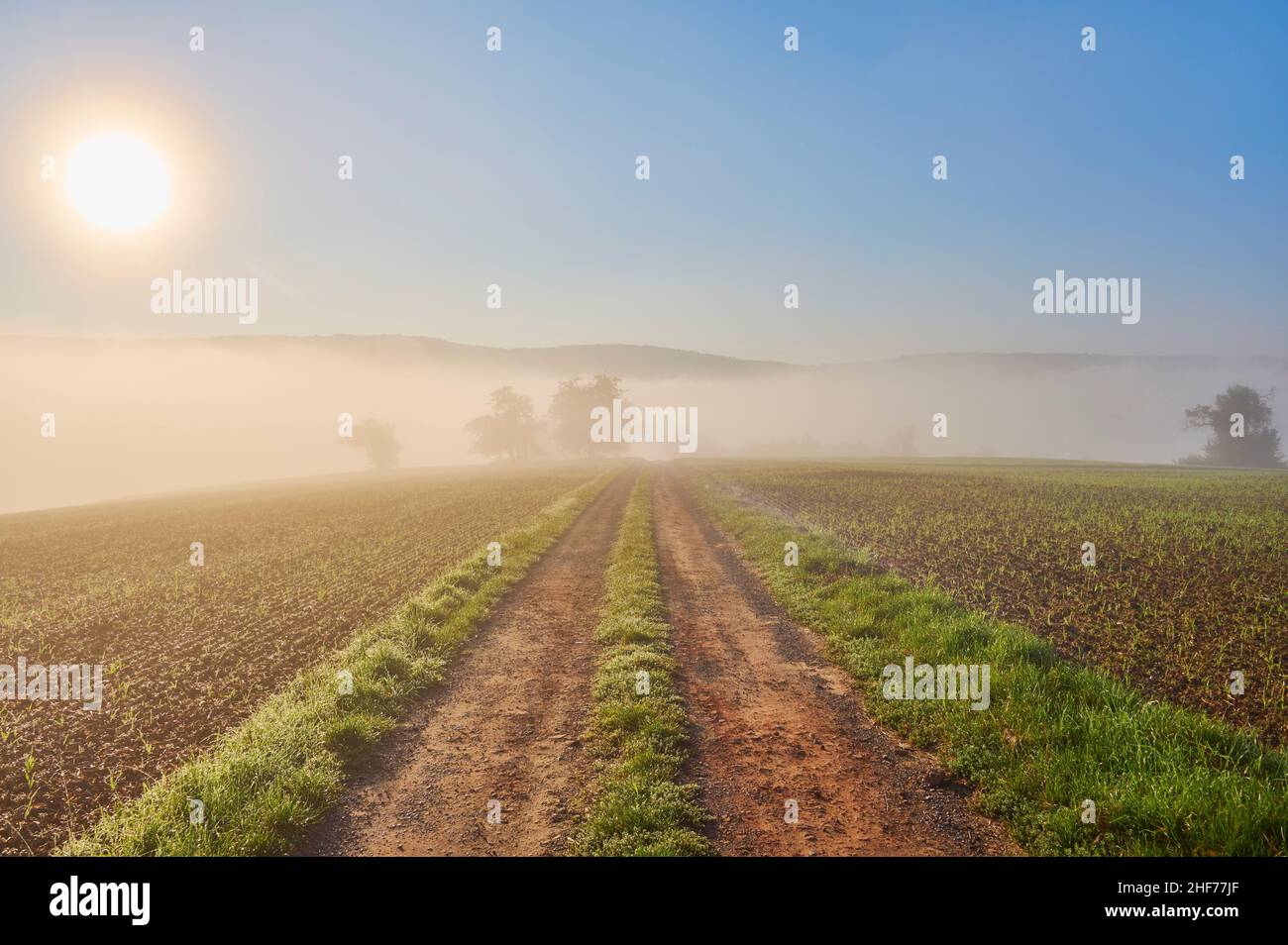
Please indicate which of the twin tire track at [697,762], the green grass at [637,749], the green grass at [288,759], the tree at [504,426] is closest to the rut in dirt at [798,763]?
the twin tire track at [697,762]

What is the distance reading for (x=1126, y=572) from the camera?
1742cm

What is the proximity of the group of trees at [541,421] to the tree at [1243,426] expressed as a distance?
4741 inches

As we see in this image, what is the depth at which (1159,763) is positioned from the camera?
6.24 metres

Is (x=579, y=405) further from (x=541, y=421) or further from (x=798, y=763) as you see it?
(x=798, y=763)

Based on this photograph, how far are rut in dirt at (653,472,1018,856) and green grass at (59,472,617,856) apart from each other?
14.0ft

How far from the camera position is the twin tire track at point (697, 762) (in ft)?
18.1

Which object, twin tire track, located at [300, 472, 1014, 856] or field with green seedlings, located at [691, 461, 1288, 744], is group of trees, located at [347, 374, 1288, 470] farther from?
twin tire track, located at [300, 472, 1014, 856]

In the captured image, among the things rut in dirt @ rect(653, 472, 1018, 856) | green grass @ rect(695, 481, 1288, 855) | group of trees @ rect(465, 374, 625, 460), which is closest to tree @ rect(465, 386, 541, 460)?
group of trees @ rect(465, 374, 625, 460)

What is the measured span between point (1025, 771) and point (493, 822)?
559cm

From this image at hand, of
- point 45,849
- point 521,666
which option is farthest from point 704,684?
point 45,849

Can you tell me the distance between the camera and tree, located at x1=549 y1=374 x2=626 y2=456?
14725 centimetres

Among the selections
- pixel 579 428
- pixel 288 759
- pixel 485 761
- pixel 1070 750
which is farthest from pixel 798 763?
pixel 579 428

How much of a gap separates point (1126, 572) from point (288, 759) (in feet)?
69.9
